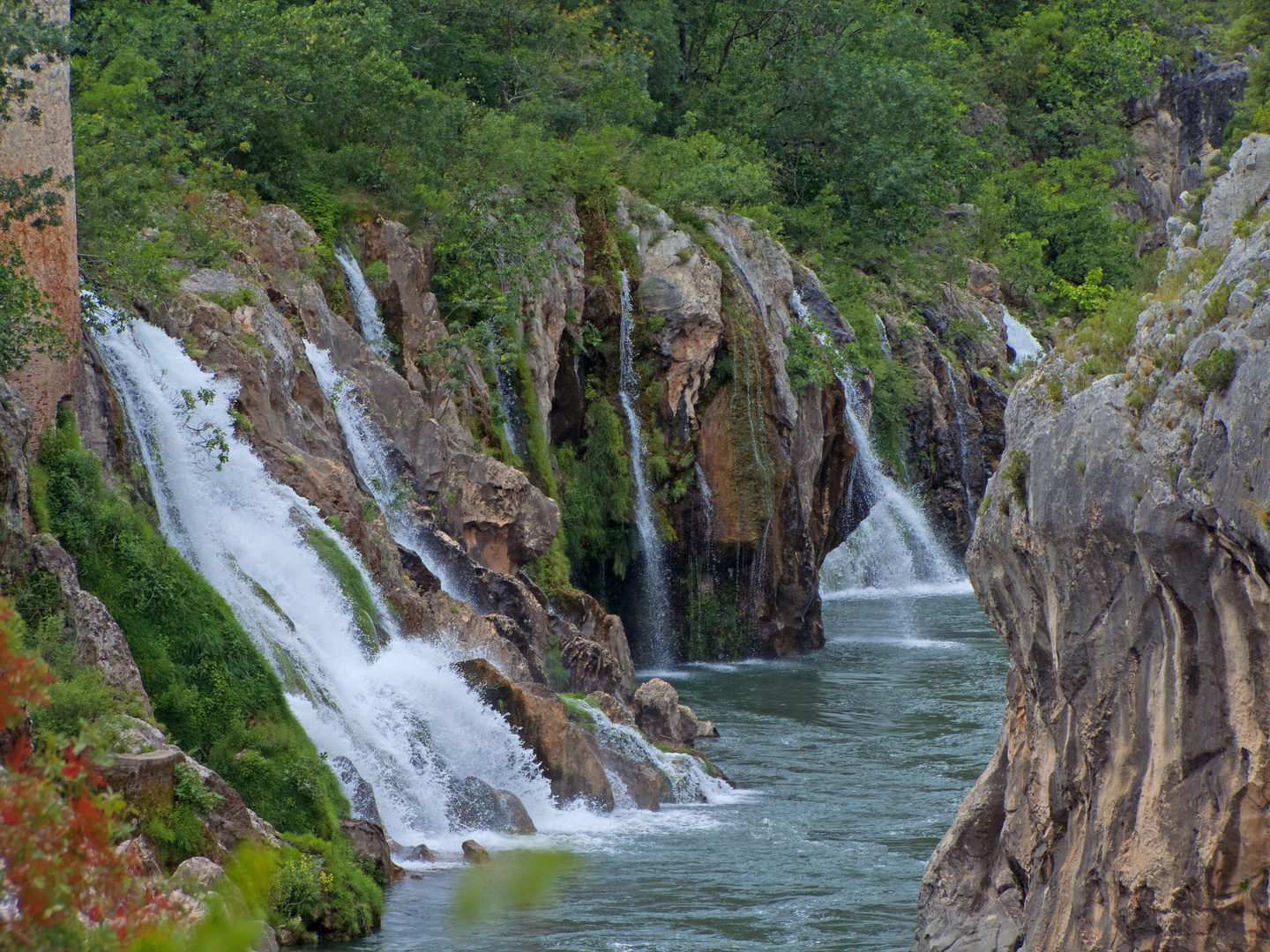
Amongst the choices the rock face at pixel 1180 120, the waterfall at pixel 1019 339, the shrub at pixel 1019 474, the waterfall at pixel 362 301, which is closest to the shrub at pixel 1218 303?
the shrub at pixel 1019 474

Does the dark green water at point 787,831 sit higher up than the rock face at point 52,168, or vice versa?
the rock face at point 52,168

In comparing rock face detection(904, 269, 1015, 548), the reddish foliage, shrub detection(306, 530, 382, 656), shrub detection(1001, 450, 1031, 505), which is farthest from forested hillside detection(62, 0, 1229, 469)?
the reddish foliage

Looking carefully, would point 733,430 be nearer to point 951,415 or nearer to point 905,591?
point 905,591

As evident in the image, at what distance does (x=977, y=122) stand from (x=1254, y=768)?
49.1 m

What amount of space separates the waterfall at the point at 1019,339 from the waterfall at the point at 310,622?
29.6 meters

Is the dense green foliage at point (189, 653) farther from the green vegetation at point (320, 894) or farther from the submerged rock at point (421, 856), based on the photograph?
the submerged rock at point (421, 856)

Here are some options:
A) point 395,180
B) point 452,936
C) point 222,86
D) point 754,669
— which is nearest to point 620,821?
point 452,936

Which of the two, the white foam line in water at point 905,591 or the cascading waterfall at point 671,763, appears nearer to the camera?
the cascading waterfall at point 671,763

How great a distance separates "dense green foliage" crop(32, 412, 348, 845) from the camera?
39.8 ft

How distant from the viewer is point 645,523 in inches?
1025

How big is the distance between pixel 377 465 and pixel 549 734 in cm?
566

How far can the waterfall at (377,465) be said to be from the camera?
19.1m

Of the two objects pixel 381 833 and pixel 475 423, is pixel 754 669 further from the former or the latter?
pixel 381 833

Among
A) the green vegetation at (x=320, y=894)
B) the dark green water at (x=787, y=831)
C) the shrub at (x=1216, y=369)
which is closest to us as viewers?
the shrub at (x=1216, y=369)
